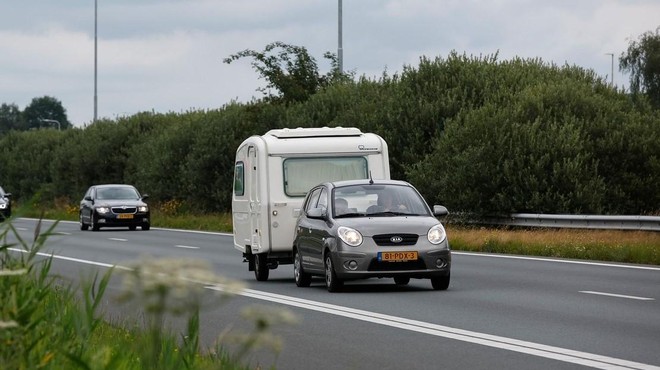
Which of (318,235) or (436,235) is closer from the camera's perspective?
(436,235)

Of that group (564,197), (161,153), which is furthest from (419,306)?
(161,153)

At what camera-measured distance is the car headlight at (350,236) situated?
741 inches

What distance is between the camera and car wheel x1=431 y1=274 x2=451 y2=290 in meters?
19.1

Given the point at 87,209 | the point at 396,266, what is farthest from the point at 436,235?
the point at 87,209

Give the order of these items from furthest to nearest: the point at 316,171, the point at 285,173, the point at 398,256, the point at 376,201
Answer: the point at 316,171
the point at 285,173
the point at 376,201
the point at 398,256

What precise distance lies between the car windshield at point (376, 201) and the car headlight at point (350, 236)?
1.93 feet

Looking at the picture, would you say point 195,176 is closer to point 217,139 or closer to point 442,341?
point 217,139

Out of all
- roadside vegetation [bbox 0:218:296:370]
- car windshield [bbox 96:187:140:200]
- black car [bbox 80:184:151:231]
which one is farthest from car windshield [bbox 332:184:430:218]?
car windshield [bbox 96:187:140:200]

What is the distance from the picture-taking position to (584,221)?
32406mm

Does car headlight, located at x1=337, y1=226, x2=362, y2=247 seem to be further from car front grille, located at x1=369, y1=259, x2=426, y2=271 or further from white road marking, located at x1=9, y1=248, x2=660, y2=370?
white road marking, located at x1=9, y1=248, x2=660, y2=370

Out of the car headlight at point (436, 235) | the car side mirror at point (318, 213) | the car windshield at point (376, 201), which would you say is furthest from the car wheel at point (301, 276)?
the car headlight at point (436, 235)

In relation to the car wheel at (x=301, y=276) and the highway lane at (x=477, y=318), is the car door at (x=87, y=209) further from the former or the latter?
the car wheel at (x=301, y=276)

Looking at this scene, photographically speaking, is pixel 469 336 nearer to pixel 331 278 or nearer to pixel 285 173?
pixel 331 278

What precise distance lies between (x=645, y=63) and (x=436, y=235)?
238 ft
